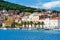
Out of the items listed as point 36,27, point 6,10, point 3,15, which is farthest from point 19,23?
point 6,10

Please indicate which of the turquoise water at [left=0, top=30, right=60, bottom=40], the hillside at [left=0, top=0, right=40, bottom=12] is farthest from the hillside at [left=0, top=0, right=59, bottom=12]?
the turquoise water at [left=0, top=30, right=60, bottom=40]

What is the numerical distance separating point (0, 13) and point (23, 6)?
3671 millimetres

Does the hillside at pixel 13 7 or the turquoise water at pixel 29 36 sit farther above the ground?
the hillside at pixel 13 7

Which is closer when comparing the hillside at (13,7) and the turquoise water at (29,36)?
the turquoise water at (29,36)

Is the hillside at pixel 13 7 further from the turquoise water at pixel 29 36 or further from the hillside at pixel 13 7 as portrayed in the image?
the turquoise water at pixel 29 36

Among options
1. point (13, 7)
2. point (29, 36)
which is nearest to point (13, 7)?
point (13, 7)

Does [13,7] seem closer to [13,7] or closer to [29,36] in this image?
[13,7]

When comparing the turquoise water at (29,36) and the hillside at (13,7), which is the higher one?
the hillside at (13,7)

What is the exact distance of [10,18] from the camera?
27609mm

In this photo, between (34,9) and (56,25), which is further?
(34,9)

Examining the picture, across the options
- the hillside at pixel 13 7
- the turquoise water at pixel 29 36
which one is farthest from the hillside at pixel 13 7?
the turquoise water at pixel 29 36

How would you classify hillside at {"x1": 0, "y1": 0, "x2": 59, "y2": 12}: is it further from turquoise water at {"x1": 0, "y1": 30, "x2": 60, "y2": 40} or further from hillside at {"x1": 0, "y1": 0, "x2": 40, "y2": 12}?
turquoise water at {"x1": 0, "y1": 30, "x2": 60, "y2": 40}

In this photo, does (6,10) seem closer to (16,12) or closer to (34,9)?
(16,12)

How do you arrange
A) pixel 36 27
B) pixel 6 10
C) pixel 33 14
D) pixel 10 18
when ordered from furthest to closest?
1. pixel 6 10
2. pixel 33 14
3. pixel 10 18
4. pixel 36 27
